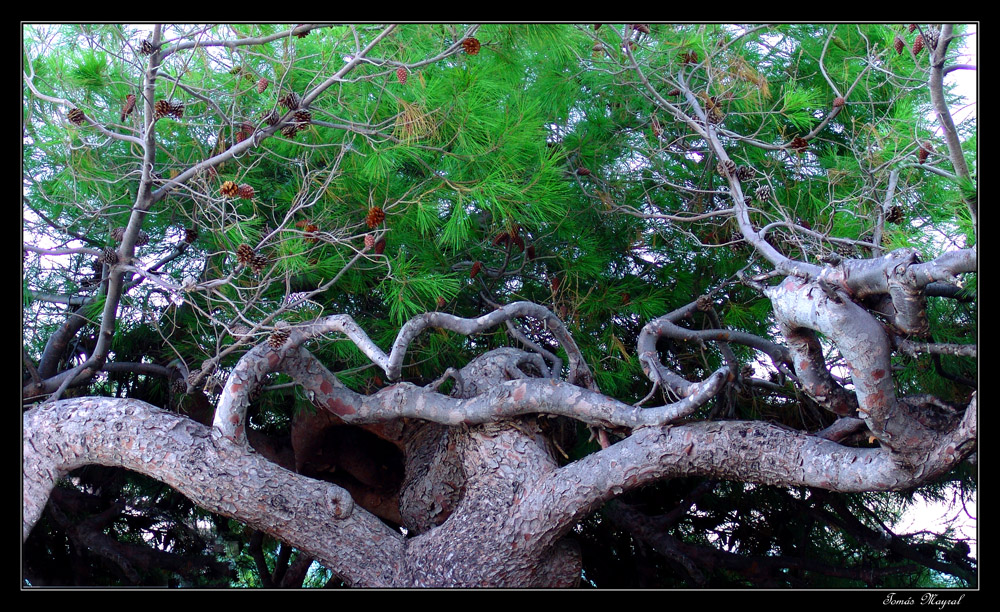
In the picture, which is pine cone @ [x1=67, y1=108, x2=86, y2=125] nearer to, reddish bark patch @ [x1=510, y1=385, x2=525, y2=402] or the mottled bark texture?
the mottled bark texture

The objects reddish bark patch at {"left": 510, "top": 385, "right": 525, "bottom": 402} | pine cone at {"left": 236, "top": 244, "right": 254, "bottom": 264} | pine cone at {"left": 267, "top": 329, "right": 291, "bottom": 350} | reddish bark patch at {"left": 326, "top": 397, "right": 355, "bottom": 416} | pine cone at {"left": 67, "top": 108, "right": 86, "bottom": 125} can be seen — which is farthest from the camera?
reddish bark patch at {"left": 326, "top": 397, "right": 355, "bottom": 416}


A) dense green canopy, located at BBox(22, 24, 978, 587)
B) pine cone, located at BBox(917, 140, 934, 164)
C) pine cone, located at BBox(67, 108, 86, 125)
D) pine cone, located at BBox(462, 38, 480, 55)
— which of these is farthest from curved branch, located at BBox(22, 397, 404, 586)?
pine cone, located at BBox(917, 140, 934, 164)

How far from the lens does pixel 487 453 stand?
1.84m

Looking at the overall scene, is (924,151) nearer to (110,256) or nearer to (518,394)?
(518,394)

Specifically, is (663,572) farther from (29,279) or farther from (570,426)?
(29,279)

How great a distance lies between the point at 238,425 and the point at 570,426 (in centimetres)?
89

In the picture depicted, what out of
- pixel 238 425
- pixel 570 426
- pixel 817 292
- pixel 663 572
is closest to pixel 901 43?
pixel 817 292

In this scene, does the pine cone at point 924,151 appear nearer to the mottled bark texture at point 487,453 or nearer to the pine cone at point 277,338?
the mottled bark texture at point 487,453

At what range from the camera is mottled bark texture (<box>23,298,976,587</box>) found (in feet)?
4.93

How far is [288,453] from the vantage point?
246 cm

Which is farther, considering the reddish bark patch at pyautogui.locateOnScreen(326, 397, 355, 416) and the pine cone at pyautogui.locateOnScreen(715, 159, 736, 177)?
the reddish bark patch at pyautogui.locateOnScreen(326, 397, 355, 416)

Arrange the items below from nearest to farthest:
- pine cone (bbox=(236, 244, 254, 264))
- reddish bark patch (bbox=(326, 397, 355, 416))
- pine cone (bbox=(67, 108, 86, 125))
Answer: pine cone (bbox=(67, 108, 86, 125))
pine cone (bbox=(236, 244, 254, 264))
reddish bark patch (bbox=(326, 397, 355, 416))

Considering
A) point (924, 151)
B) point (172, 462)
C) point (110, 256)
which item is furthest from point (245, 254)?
point (924, 151)

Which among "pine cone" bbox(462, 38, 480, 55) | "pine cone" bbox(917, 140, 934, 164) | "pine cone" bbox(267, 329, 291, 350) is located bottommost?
"pine cone" bbox(267, 329, 291, 350)
